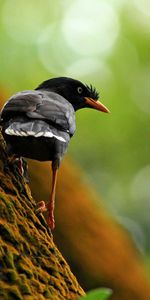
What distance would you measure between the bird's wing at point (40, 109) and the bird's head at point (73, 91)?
0.65m

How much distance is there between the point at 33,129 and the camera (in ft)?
11.7

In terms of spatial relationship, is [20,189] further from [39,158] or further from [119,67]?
[119,67]

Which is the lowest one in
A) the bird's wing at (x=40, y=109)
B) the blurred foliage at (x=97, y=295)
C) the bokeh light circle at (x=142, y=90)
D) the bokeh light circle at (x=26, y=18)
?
the bokeh light circle at (x=142, y=90)

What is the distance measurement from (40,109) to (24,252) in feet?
3.78

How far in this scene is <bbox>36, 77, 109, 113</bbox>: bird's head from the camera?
4.96 meters

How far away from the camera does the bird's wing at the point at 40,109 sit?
369 cm

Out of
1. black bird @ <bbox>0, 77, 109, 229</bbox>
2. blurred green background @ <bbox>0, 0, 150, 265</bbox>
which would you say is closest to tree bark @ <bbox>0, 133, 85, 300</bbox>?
black bird @ <bbox>0, 77, 109, 229</bbox>

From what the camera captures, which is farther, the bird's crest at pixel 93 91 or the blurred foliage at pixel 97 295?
the bird's crest at pixel 93 91

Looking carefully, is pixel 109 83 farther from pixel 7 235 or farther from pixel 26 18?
pixel 7 235

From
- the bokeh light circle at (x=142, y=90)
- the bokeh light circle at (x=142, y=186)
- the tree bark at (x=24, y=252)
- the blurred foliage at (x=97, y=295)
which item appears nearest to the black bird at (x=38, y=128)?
the tree bark at (x=24, y=252)

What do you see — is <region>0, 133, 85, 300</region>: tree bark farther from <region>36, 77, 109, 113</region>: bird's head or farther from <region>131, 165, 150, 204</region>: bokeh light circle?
<region>131, 165, 150, 204</region>: bokeh light circle

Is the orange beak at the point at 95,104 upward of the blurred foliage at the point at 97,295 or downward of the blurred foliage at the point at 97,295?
upward

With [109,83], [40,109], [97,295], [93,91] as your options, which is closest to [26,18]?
[109,83]

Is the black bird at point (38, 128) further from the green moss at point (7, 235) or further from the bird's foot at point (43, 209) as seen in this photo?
the green moss at point (7, 235)
